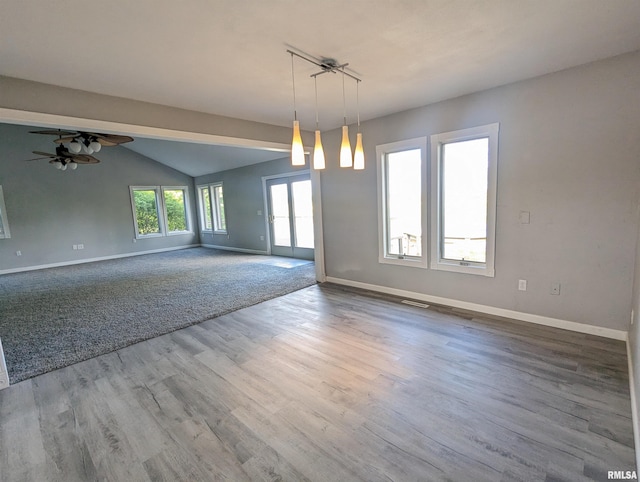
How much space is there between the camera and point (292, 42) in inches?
82.0

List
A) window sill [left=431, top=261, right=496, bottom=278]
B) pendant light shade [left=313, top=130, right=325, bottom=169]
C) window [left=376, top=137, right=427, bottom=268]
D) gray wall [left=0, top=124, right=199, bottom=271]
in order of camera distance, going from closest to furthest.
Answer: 1. pendant light shade [left=313, top=130, right=325, bottom=169]
2. window sill [left=431, top=261, right=496, bottom=278]
3. window [left=376, top=137, right=427, bottom=268]
4. gray wall [left=0, top=124, right=199, bottom=271]

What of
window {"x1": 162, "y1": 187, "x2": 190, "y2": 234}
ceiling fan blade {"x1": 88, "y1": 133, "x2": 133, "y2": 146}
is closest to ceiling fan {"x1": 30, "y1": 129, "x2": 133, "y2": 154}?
ceiling fan blade {"x1": 88, "y1": 133, "x2": 133, "y2": 146}

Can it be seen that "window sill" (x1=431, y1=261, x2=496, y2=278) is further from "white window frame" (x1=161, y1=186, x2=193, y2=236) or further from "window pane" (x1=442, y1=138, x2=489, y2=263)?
"white window frame" (x1=161, y1=186, x2=193, y2=236)

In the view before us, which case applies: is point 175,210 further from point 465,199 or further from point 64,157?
point 465,199

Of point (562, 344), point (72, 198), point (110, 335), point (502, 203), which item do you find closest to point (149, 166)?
point (72, 198)

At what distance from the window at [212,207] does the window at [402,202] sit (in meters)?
6.24

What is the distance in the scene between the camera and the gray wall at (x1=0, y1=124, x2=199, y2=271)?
22.0ft

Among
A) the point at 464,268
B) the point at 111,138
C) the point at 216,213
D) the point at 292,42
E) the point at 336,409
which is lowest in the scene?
the point at 336,409

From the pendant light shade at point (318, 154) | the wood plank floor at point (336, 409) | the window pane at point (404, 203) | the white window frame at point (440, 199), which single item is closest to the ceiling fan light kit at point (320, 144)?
the pendant light shade at point (318, 154)

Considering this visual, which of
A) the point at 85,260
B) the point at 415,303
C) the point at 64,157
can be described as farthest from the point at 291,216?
the point at 85,260

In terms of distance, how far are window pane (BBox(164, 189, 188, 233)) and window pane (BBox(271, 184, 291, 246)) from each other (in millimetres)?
3856

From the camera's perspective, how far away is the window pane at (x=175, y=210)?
9.33 metres

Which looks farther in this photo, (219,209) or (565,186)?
(219,209)

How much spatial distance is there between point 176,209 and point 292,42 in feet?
28.7
